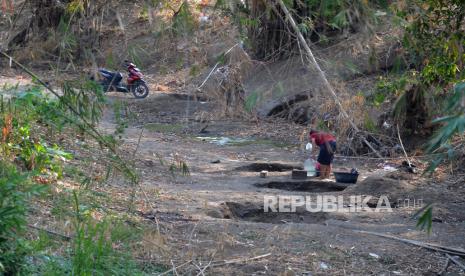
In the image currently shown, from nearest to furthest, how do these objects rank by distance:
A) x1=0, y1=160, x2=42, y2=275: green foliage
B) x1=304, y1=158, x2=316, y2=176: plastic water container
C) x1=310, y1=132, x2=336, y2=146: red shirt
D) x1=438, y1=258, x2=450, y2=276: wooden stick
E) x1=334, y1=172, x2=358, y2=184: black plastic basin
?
x1=0, y1=160, x2=42, y2=275: green foliage → x1=438, y1=258, x2=450, y2=276: wooden stick → x1=334, y1=172, x2=358, y2=184: black plastic basin → x1=304, y1=158, x2=316, y2=176: plastic water container → x1=310, y1=132, x2=336, y2=146: red shirt

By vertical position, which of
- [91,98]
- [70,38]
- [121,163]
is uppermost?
[70,38]

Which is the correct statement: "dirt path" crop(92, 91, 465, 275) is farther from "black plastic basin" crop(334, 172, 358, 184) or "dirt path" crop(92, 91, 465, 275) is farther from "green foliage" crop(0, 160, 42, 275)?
"green foliage" crop(0, 160, 42, 275)

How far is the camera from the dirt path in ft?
22.9

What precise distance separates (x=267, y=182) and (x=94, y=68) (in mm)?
5491

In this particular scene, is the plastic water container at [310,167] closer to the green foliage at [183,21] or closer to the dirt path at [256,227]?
the dirt path at [256,227]

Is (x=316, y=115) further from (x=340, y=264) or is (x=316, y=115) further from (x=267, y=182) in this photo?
(x=340, y=264)

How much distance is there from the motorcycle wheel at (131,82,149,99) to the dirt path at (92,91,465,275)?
4.83 metres

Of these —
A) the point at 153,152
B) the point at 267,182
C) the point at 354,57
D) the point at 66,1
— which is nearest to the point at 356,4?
the point at 66,1

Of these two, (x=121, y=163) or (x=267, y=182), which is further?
(x=267, y=182)

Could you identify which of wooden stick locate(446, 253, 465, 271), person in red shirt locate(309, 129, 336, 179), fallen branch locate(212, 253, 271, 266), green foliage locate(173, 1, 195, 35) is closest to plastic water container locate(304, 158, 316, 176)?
person in red shirt locate(309, 129, 336, 179)

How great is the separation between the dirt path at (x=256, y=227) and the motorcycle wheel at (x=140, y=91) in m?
4.83

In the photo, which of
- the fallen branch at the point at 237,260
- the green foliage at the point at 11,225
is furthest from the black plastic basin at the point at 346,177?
the green foliage at the point at 11,225

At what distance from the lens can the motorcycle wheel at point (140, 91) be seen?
18.3 meters

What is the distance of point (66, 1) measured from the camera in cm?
777
